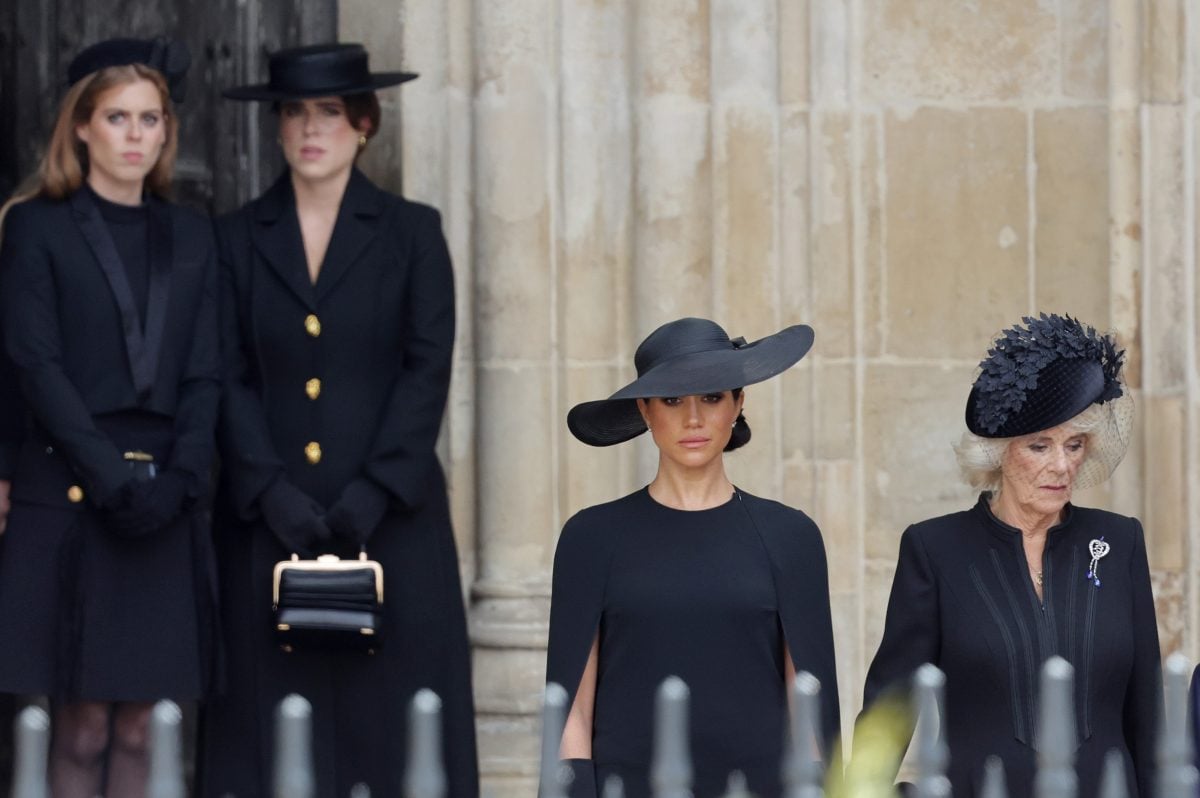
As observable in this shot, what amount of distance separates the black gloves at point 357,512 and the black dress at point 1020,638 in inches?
55.3

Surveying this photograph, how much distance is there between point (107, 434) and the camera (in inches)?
Answer: 212

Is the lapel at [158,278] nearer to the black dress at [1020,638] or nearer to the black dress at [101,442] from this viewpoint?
the black dress at [101,442]

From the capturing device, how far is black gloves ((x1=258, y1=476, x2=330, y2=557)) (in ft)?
17.7

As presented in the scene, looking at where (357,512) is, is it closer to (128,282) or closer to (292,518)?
(292,518)

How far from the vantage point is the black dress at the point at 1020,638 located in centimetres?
432

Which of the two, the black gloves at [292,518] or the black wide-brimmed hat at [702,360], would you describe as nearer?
the black wide-brimmed hat at [702,360]

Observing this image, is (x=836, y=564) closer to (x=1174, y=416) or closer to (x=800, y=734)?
(x=1174, y=416)

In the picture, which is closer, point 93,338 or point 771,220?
point 93,338

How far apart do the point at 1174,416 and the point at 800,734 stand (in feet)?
12.4

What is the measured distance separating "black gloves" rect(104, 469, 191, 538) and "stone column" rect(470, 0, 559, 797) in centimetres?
113

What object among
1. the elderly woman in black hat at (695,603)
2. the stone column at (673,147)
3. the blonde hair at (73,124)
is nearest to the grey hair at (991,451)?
the elderly woman in black hat at (695,603)

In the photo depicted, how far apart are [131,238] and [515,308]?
1133mm

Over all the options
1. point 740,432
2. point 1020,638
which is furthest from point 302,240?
point 1020,638

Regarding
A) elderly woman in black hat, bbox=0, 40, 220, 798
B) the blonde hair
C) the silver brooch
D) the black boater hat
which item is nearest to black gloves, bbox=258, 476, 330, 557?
elderly woman in black hat, bbox=0, 40, 220, 798
